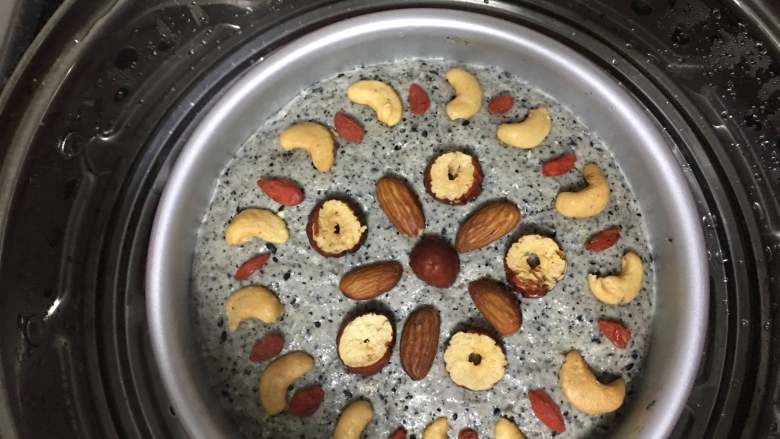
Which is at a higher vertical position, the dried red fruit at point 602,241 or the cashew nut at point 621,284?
the dried red fruit at point 602,241

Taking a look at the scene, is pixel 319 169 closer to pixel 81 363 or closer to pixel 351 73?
pixel 351 73

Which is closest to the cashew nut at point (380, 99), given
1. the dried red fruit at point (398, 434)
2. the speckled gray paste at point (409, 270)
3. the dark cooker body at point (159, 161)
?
the speckled gray paste at point (409, 270)

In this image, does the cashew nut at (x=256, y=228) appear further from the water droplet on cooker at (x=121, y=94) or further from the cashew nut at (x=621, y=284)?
the cashew nut at (x=621, y=284)

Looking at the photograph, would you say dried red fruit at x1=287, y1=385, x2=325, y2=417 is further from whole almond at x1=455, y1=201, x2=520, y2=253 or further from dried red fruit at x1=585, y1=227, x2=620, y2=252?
dried red fruit at x1=585, y1=227, x2=620, y2=252

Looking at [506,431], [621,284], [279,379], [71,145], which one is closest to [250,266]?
[279,379]

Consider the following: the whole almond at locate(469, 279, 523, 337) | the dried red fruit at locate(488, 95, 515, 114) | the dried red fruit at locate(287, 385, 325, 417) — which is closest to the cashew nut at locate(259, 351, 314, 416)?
the dried red fruit at locate(287, 385, 325, 417)

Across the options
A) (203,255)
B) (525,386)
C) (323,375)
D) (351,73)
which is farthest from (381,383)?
(351,73)
